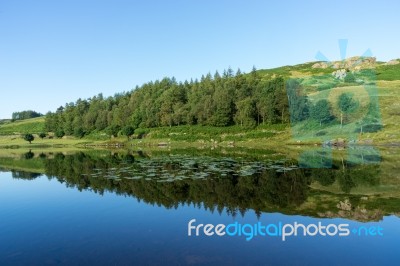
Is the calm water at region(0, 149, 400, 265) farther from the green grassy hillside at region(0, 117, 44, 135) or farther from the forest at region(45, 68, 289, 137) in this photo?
the green grassy hillside at region(0, 117, 44, 135)

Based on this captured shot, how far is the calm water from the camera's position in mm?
14172

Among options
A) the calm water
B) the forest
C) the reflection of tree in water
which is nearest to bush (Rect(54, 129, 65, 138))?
the forest

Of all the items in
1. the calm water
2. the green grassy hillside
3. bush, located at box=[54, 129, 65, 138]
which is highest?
the green grassy hillside

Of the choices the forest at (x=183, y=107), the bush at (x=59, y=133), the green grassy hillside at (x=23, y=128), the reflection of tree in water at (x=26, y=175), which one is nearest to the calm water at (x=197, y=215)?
the reflection of tree in water at (x=26, y=175)

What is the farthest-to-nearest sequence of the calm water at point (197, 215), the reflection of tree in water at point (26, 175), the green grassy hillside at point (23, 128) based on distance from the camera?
the green grassy hillside at point (23, 128) < the reflection of tree in water at point (26, 175) < the calm water at point (197, 215)

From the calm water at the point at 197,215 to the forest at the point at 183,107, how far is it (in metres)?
67.1

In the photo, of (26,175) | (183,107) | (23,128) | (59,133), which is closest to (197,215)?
(26,175)

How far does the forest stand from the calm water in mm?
67112

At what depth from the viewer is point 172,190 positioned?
27828 millimetres

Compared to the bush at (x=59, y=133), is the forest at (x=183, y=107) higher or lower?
higher

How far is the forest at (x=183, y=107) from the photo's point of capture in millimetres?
103000

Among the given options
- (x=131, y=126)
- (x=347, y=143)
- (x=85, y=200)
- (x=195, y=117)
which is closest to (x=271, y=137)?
(x=347, y=143)

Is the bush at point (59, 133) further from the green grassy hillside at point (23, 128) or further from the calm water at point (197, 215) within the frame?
the calm water at point (197, 215)

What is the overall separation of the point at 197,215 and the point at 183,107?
4164 inches
